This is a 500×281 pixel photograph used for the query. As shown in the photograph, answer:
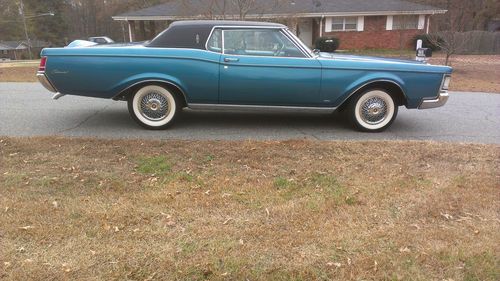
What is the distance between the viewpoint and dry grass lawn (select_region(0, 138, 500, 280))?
9.71ft

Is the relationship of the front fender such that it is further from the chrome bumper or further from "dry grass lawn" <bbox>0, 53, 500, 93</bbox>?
"dry grass lawn" <bbox>0, 53, 500, 93</bbox>

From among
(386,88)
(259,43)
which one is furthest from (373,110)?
(259,43)

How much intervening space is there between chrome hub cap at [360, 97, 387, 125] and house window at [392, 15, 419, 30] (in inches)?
1043

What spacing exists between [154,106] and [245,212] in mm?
3055

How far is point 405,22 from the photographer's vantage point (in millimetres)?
30688

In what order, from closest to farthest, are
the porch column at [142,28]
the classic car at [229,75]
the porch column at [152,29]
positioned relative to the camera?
the classic car at [229,75], the porch column at [152,29], the porch column at [142,28]

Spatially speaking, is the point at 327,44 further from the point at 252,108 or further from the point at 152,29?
the point at 252,108

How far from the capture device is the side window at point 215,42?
6.10 meters

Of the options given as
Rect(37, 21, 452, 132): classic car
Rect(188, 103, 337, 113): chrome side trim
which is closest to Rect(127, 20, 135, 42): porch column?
Rect(37, 21, 452, 132): classic car

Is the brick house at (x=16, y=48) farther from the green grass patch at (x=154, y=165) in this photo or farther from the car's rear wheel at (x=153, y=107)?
the green grass patch at (x=154, y=165)

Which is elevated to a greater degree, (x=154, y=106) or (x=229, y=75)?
(x=229, y=75)

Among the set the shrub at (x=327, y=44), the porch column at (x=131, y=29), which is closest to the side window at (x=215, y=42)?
the shrub at (x=327, y=44)

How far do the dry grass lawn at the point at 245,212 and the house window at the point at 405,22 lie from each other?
27538mm

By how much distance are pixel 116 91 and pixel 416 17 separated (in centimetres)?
2943
